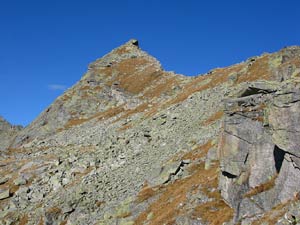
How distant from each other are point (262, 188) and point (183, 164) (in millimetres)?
15912

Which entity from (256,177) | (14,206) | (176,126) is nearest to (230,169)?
(256,177)

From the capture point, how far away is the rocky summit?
81.4ft

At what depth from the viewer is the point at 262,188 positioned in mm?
25703

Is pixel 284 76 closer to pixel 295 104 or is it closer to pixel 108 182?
pixel 108 182

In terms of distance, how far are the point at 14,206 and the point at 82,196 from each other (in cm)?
1292

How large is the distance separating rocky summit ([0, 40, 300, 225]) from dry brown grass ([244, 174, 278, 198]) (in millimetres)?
92

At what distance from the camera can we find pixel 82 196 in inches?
1788

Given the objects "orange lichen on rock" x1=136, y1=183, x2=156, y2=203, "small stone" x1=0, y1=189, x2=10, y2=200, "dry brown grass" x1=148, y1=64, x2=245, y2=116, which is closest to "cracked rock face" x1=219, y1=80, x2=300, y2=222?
"orange lichen on rock" x1=136, y1=183, x2=156, y2=203

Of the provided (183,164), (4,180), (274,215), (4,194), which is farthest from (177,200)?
(4,180)

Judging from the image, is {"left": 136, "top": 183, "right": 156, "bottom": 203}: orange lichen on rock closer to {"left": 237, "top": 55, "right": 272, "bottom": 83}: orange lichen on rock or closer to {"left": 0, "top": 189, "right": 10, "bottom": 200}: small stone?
{"left": 0, "top": 189, "right": 10, "bottom": 200}: small stone

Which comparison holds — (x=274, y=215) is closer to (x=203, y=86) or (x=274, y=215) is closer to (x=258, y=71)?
(x=258, y=71)

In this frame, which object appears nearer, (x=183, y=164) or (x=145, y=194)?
(x=145, y=194)

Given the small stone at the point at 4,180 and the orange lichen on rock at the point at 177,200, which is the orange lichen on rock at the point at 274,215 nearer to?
the orange lichen on rock at the point at 177,200

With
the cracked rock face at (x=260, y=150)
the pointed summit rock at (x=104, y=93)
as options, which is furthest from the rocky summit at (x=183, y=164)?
the pointed summit rock at (x=104, y=93)
